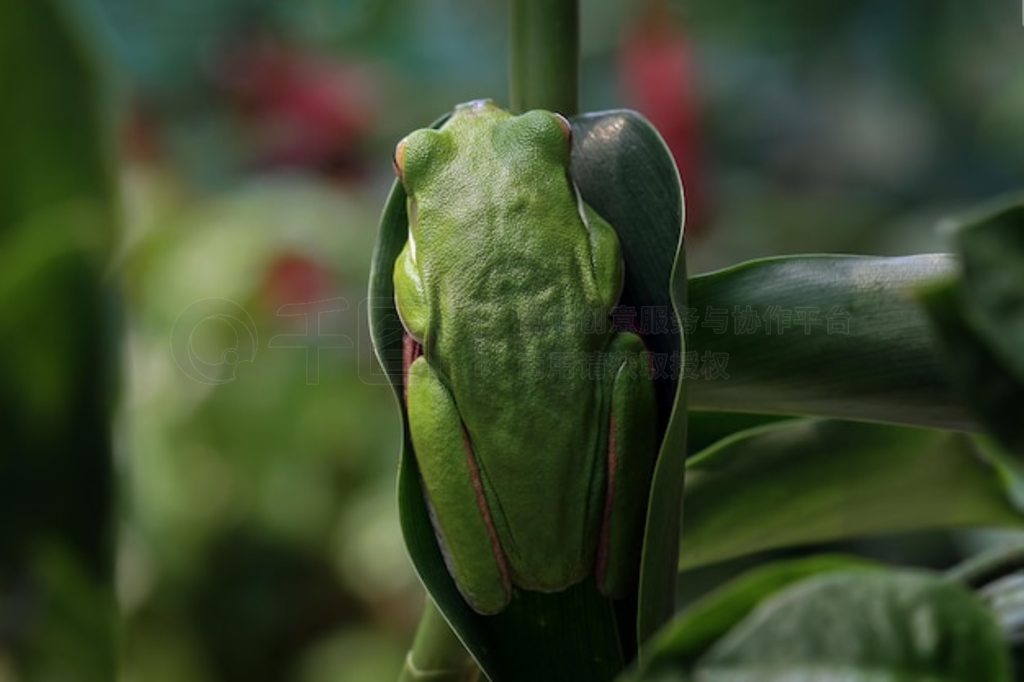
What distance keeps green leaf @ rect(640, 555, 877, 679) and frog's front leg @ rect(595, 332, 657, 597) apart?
14 centimetres

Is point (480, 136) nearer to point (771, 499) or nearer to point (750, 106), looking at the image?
point (771, 499)

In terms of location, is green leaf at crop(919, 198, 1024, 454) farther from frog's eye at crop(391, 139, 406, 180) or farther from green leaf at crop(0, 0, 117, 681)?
green leaf at crop(0, 0, 117, 681)

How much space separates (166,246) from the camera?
1640mm

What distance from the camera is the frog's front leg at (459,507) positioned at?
1.60 feet

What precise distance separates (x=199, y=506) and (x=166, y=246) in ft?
1.29

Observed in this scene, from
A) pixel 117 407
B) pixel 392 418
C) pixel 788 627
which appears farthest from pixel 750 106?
pixel 788 627

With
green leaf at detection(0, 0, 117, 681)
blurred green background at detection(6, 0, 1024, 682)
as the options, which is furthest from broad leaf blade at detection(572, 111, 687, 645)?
green leaf at detection(0, 0, 117, 681)

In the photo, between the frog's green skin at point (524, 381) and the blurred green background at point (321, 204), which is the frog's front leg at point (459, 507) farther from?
the blurred green background at point (321, 204)

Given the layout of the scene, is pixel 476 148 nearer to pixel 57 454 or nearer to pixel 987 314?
pixel 987 314

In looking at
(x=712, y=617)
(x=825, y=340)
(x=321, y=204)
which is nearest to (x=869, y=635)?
(x=712, y=617)

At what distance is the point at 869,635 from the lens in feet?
0.89

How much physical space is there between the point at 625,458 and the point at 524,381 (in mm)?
53

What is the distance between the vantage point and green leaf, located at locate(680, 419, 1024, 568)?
20.4 inches

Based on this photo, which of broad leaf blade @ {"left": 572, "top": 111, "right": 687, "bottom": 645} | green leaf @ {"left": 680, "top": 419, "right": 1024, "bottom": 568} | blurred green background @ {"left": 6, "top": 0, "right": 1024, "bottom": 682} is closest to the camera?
broad leaf blade @ {"left": 572, "top": 111, "right": 687, "bottom": 645}
